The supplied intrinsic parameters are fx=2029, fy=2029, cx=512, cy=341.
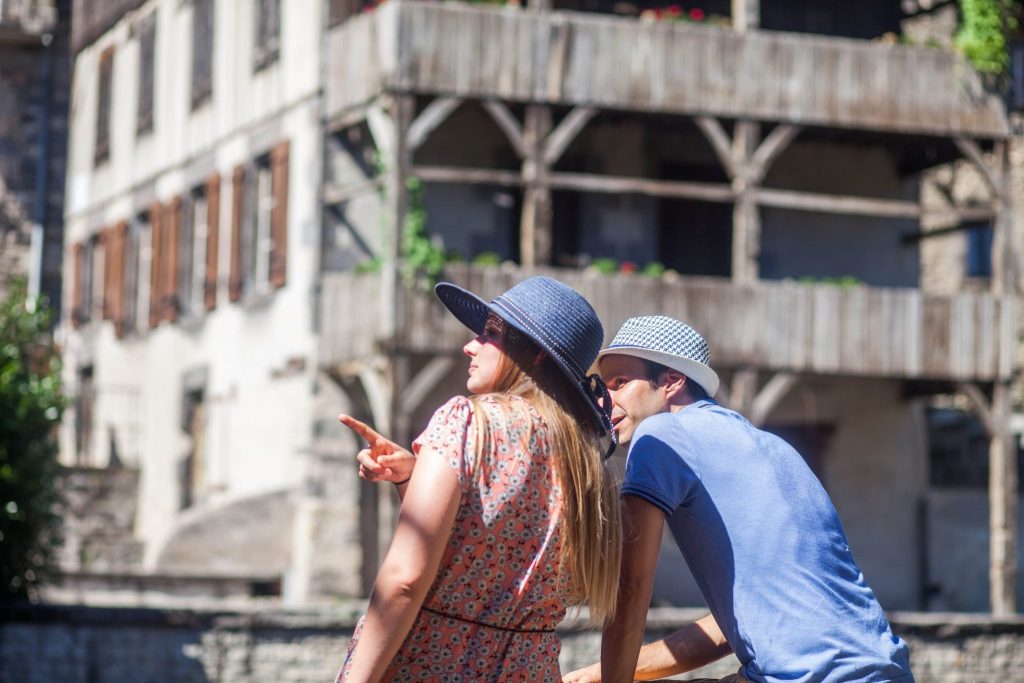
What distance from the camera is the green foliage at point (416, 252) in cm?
1903

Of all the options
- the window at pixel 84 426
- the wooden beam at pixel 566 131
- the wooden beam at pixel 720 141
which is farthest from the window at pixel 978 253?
the window at pixel 84 426

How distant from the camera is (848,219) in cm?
2283

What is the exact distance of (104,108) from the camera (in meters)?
28.9

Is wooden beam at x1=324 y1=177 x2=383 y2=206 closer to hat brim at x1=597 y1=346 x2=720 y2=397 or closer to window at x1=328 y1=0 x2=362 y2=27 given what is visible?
window at x1=328 y1=0 x2=362 y2=27

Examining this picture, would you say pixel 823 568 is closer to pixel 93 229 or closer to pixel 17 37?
pixel 17 37

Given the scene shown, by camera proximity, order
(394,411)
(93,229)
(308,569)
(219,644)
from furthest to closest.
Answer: (93,229) → (308,569) → (394,411) → (219,644)

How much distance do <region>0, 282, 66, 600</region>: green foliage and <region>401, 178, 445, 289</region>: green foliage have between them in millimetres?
5227

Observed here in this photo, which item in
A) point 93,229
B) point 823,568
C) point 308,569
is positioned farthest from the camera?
point 93,229

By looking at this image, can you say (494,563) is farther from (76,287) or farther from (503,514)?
(76,287)

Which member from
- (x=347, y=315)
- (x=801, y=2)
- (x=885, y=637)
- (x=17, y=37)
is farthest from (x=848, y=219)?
(x=885, y=637)

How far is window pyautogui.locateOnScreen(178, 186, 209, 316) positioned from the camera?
24.4 metres

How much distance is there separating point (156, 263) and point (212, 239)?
218cm

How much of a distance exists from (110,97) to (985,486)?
13.4 m

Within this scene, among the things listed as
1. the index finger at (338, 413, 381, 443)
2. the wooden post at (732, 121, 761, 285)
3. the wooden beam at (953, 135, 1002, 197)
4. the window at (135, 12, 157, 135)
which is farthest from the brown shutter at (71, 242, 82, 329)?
the index finger at (338, 413, 381, 443)
